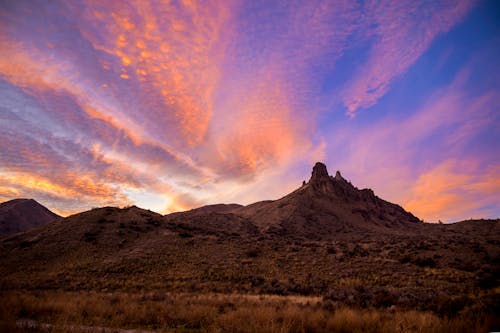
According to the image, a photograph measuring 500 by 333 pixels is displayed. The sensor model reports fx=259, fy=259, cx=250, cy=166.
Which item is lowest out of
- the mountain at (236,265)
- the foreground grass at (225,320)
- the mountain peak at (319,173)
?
the foreground grass at (225,320)

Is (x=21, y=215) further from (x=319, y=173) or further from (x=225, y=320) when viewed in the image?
(x=225, y=320)

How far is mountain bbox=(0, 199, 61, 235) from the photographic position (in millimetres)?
100875

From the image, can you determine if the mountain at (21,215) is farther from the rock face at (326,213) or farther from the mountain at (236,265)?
the rock face at (326,213)

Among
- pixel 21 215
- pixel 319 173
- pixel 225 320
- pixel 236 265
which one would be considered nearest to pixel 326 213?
pixel 319 173

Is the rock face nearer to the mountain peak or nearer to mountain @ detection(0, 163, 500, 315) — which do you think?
the mountain peak

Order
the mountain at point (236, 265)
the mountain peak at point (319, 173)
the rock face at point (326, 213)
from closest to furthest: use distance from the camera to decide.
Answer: the mountain at point (236, 265) → the rock face at point (326, 213) → the mountain peak at point (319, 173)

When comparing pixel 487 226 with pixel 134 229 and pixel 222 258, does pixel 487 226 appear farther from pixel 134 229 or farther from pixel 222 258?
pixel 134 229

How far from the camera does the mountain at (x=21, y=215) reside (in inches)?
3971

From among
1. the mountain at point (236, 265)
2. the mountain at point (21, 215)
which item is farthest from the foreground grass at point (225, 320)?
the mountain at point (21, 215)

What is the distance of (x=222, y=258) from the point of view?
3356 centimetres

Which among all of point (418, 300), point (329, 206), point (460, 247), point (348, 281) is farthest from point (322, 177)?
point (418, 300)

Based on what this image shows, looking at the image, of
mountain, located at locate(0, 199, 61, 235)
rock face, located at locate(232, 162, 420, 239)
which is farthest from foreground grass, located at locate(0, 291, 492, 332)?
mountain, located at locate(0, 199, 61, 235)

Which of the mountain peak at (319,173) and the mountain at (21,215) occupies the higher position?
the mountain peak at (319,173)

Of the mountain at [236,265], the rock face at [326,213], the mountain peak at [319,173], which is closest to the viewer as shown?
the mountain at [236,265]
